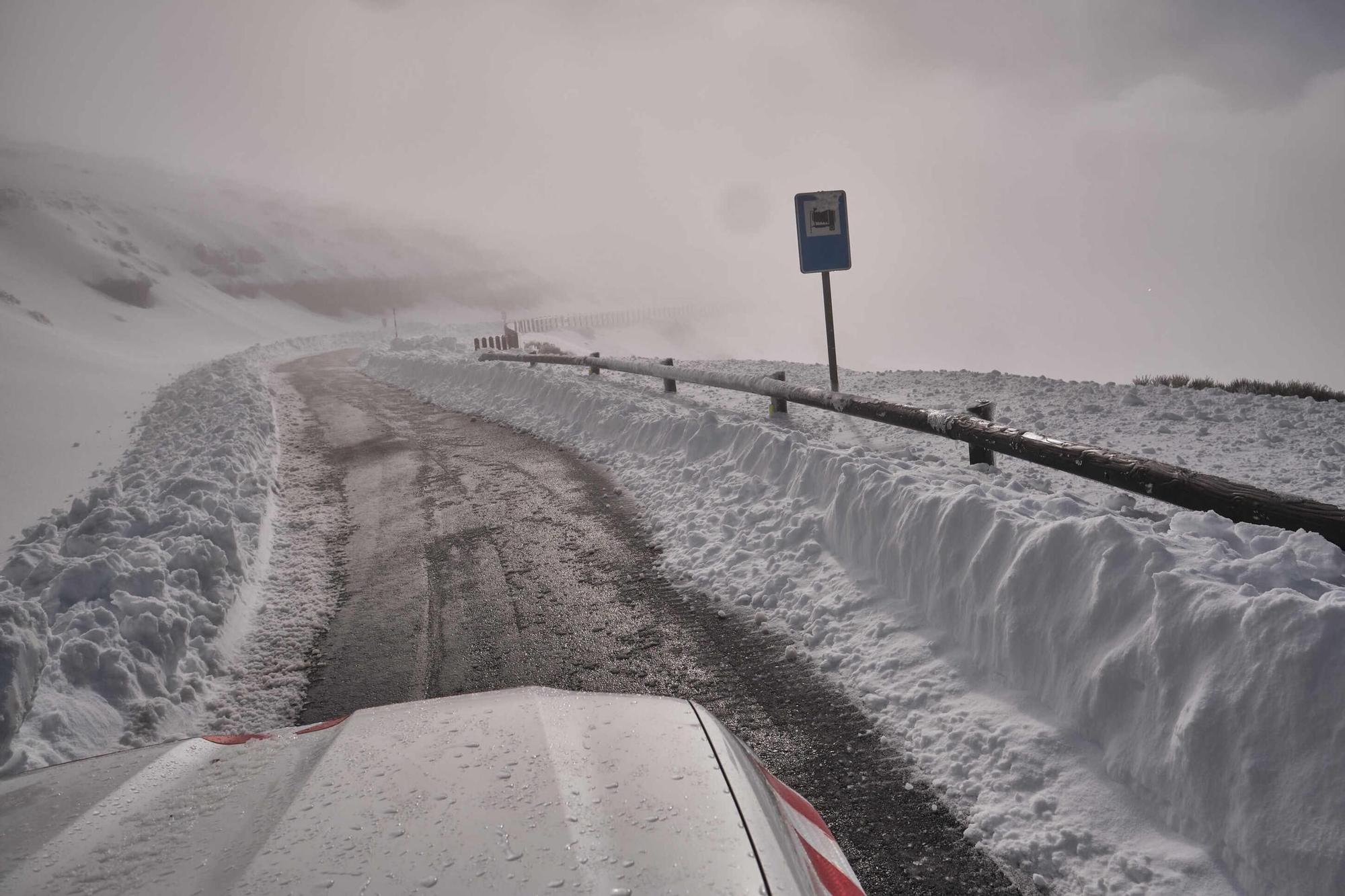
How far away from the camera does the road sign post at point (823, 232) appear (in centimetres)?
968

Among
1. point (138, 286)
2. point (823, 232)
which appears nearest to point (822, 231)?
point (823, 232)

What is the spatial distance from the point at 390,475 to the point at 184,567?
4.05m

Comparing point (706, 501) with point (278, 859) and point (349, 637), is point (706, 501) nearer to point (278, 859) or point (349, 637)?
point (349, 637)

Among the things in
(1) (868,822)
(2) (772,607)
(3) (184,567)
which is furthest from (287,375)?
(1) (868,822)

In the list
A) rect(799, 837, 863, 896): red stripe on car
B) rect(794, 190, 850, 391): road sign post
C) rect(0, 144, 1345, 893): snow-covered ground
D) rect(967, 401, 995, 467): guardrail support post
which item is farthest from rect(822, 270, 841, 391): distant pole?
rect(799, 837, 863, 896): red stripe on car

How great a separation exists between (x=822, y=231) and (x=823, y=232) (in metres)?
0.02

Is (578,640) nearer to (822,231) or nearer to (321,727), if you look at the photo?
(321,727)

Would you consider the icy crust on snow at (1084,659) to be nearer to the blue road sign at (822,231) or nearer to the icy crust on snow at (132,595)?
the icy crust on snow at (132,595)

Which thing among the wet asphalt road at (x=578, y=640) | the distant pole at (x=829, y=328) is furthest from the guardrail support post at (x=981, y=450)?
the distant pole at (x=829, y=328)

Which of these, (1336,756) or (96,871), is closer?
(96,871)

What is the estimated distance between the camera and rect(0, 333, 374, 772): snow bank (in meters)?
3.72

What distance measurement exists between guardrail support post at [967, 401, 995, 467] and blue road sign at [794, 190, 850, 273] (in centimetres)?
410

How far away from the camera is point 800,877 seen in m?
1.55

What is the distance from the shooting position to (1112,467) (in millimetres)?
4230
